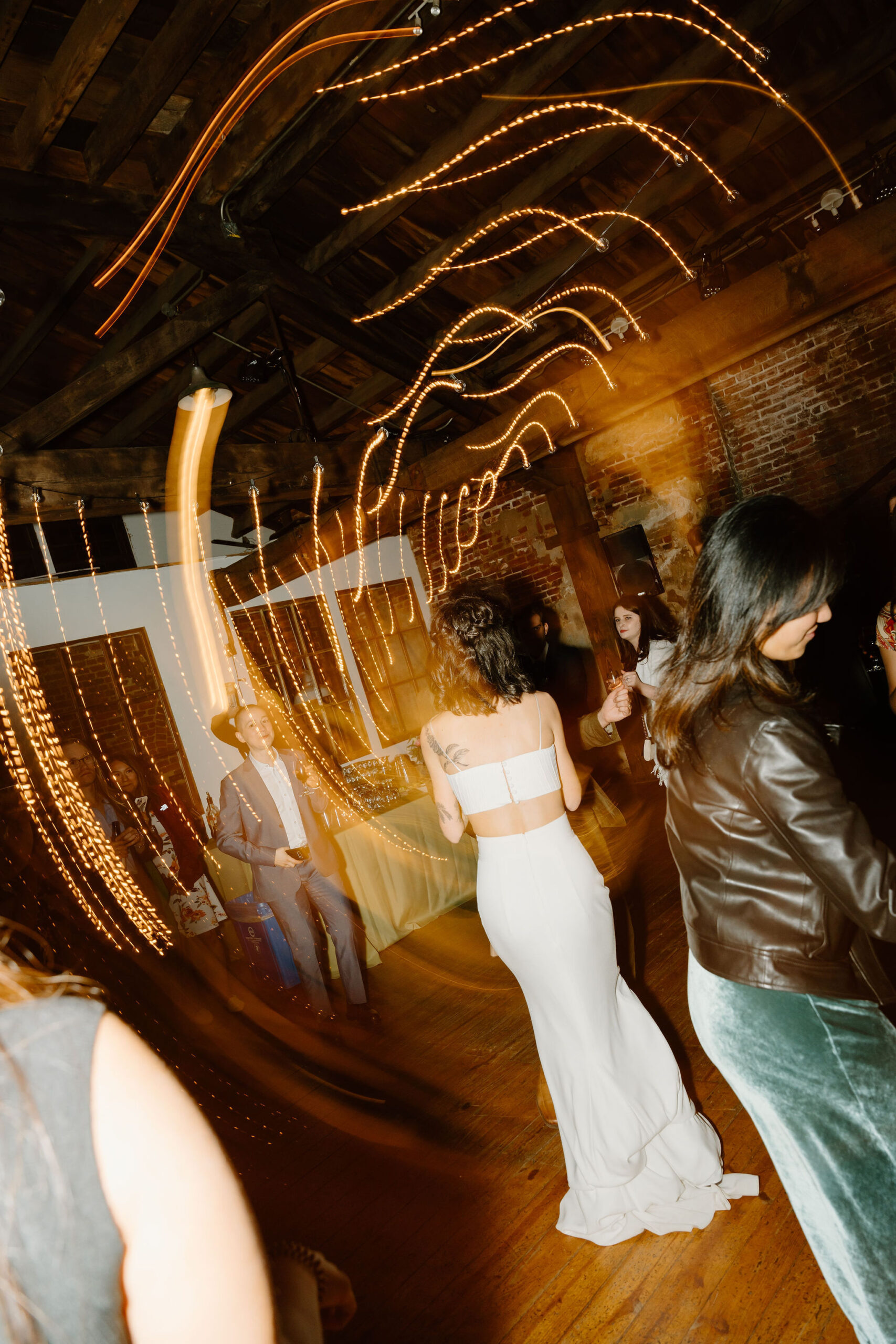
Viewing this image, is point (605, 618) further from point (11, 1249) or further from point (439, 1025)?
point (11, 1249)

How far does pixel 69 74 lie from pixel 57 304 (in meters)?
1.98

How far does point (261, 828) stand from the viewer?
362 centimetres

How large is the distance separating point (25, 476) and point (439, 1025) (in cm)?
383

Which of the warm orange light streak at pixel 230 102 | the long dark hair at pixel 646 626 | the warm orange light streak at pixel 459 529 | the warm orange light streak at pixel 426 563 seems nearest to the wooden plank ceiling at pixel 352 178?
the warm orange light streak at pixel 230 102

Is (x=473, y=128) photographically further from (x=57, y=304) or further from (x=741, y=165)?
(x=57, y=304)

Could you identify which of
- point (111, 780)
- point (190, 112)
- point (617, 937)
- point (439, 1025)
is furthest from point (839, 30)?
point (111, 780)

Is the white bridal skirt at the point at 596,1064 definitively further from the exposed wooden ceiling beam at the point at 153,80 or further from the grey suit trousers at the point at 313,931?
the exposed wooden ceiling beam at the point at 153,80

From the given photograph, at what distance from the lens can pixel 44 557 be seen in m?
Result: 6.46

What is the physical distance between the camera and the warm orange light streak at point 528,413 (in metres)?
5.27

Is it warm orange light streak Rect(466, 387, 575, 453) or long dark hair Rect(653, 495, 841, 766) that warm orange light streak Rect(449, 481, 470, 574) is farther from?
long dark hair Rect(653, 495, 841, 766)

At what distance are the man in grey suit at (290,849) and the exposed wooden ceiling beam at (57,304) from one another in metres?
3.01

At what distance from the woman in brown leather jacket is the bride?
73cm

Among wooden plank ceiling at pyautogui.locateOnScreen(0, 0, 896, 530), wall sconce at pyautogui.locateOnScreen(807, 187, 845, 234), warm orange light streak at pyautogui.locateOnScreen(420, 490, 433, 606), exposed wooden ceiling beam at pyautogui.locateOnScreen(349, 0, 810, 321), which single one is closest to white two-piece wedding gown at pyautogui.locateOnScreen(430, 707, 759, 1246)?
wooden plank ceiling at pyautogui.locateOnScreen(0, 0, 896, 530)

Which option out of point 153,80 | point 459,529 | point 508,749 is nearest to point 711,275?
point 153,80
